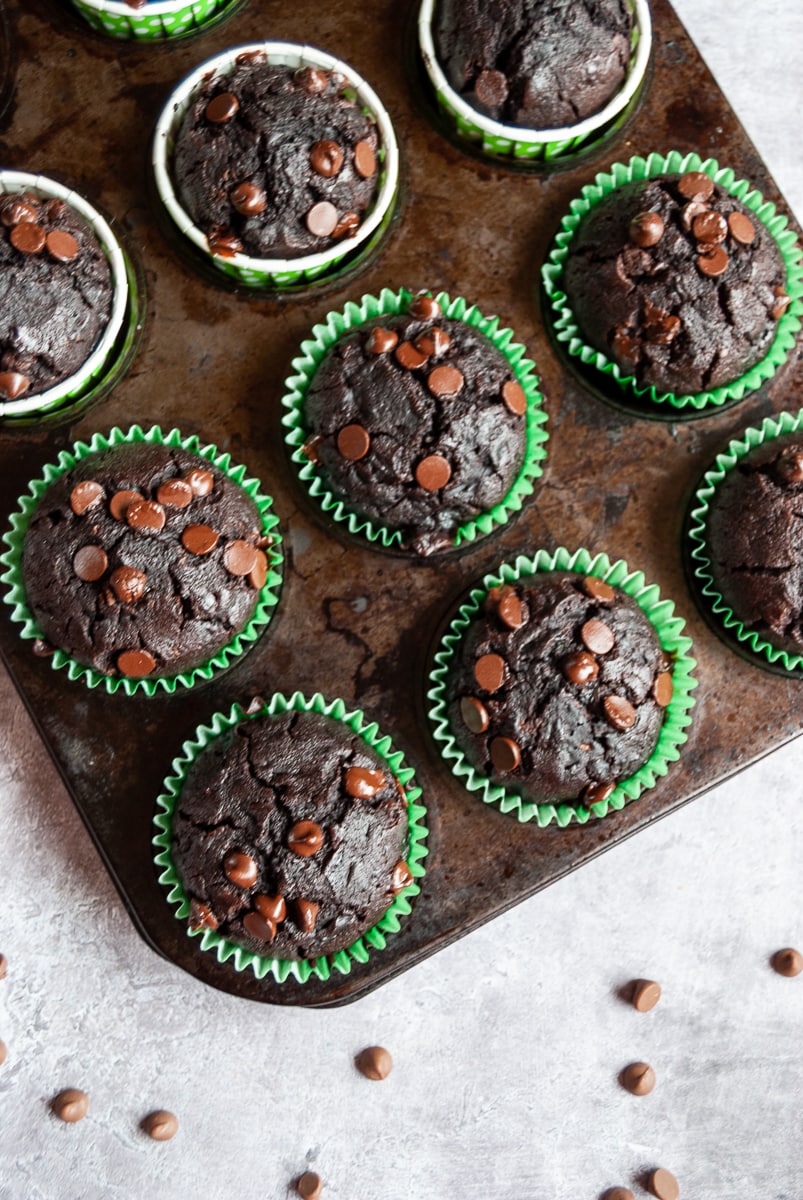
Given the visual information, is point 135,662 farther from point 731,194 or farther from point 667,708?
point 731,194

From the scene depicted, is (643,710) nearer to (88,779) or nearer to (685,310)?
(685,310)

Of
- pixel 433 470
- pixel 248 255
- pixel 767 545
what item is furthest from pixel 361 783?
pixel 248 255

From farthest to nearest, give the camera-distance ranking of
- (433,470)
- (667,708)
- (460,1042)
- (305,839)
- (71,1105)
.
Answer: (460,1042), (71,1105), (667,708), (433,470), (305,839)

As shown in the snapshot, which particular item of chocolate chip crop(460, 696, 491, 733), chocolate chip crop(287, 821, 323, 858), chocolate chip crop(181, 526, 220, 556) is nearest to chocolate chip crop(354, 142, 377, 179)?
chocolate chip crop(181, 526, 220, 556)

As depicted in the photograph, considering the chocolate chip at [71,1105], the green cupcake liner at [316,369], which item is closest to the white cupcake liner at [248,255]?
the green cupcake liner at [316,369]

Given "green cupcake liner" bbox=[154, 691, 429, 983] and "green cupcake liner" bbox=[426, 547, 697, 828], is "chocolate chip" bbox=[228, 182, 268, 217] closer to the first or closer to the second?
"green cupcake liner" bbox=[426, 547, 697, 828]

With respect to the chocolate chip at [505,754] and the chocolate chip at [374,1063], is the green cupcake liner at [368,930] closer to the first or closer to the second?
the chocolate chip at [505,754]

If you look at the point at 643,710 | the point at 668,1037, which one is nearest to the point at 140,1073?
the point at 668,1037
